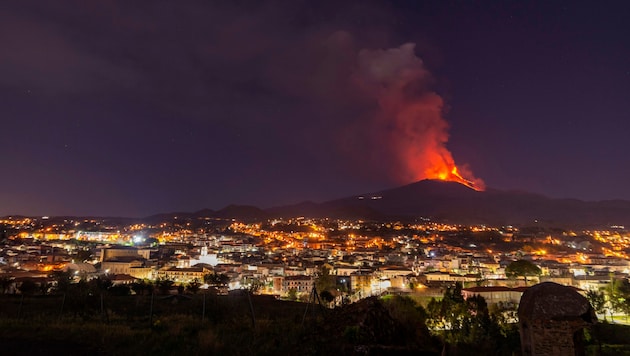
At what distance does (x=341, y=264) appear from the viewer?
6631 cm

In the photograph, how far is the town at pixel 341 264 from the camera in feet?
140

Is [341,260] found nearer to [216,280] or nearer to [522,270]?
[216,280]

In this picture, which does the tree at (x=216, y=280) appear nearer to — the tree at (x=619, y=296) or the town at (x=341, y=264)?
the town at (x=341, y=264)

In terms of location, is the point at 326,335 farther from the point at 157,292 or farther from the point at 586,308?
the point at 157,292

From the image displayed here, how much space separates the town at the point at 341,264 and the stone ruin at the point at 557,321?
36.2ft

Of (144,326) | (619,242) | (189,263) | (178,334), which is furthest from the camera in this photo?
(619,242)

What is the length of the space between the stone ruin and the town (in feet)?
36.2

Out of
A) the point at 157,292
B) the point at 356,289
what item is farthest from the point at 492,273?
the point at 157,292

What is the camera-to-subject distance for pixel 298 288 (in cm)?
5256

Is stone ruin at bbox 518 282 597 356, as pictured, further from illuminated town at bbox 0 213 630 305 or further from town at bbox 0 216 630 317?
town at bbox 0 216 630 317

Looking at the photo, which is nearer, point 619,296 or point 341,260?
point 619,296

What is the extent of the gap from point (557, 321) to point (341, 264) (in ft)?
194

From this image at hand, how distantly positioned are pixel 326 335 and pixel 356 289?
44149 millimetres

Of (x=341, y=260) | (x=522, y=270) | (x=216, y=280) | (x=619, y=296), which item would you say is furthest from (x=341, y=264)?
(x=619, y=296)
